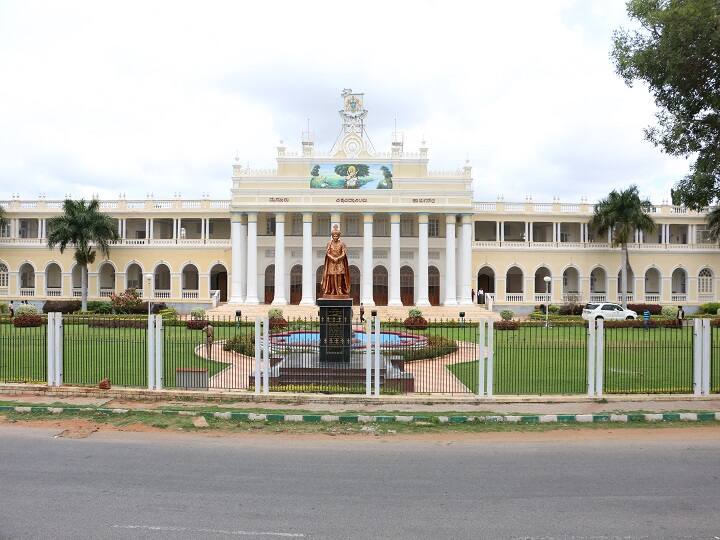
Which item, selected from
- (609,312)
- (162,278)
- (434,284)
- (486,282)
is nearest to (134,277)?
(162,278)

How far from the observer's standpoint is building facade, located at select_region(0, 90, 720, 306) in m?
41.5

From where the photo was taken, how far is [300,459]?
8648 mm

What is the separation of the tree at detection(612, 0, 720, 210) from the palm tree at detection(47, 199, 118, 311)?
3539 cm

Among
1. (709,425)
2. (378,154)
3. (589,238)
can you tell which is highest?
(378,154)

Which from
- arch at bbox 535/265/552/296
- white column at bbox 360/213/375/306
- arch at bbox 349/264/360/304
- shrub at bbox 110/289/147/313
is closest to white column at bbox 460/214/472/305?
white column at bbox 360/213/375/306

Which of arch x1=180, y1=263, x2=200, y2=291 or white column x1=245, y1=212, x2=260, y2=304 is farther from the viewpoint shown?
arch x1=180, y1=263, x2=200, y2=291

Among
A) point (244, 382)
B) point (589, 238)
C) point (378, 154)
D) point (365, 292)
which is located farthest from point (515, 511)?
point (589, 238)

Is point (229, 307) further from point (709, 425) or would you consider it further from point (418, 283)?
point (709, 425)

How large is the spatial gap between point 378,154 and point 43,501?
3785cm

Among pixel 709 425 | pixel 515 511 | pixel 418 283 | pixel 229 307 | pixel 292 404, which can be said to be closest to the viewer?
pixel 515 511

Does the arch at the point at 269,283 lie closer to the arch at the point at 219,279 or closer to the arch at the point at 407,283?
the arch at the point at 219,279

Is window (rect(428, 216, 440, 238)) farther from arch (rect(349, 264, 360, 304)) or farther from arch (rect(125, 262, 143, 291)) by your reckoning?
arch (rect(125, 262, 143, 291))

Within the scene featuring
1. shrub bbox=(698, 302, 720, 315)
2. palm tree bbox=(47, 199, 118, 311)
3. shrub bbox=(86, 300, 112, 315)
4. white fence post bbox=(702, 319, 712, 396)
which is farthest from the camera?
shrub bbox=(698, 302, 720, 315)

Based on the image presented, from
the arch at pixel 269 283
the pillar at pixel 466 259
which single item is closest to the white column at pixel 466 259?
the pillar at pixel 466 259
